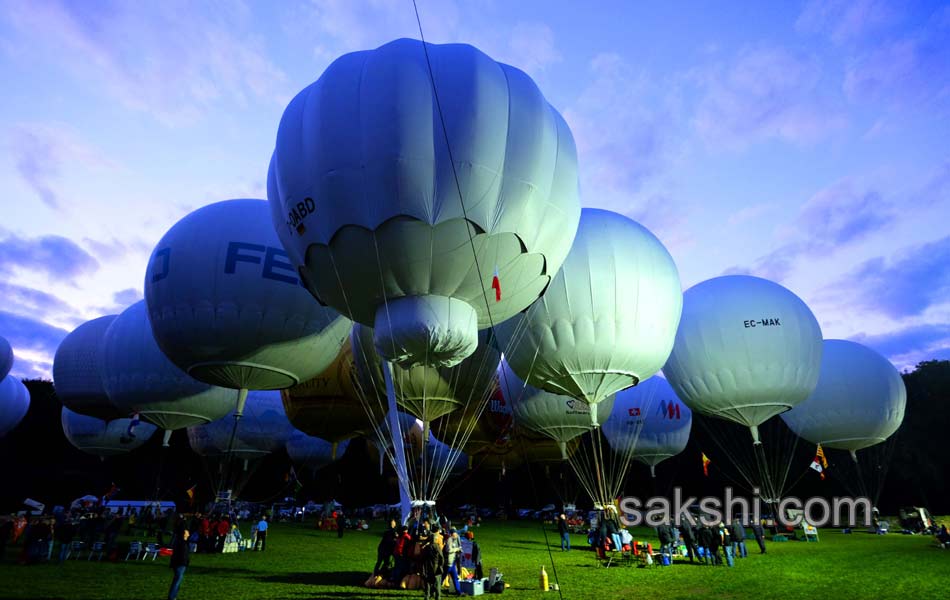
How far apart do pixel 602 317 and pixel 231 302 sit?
29.0 ft

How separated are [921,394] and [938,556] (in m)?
35.6

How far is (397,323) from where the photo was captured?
9.47 meters

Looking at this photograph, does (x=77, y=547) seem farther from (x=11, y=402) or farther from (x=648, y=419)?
(x=648, y=419)

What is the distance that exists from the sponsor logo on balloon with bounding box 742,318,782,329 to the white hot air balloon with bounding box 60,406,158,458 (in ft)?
89.6

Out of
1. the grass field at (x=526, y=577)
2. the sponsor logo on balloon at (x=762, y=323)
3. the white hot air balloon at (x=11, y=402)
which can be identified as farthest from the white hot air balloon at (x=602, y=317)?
the white hot air balloon at (x=11, y=402)

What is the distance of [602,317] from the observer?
1336 cm

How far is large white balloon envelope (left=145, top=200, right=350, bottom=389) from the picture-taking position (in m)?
13.6

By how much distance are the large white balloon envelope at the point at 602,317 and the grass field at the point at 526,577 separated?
14.1 ft

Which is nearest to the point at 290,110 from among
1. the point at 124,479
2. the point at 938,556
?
the point at 938,556

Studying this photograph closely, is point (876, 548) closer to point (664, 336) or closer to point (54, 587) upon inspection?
point (664, 336)

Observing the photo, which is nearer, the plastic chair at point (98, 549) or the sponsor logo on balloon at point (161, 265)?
the sponsor logo on balloon at point (161, 265)

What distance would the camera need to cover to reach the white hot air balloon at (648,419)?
28344 mm

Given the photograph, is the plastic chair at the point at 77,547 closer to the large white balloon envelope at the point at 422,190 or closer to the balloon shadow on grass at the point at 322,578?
the balloon shadow on grass at the point at 322,578

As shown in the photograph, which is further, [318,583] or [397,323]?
[318,583]
